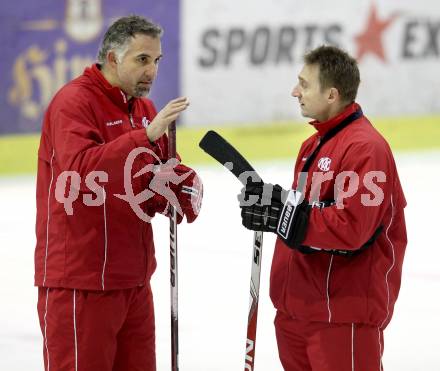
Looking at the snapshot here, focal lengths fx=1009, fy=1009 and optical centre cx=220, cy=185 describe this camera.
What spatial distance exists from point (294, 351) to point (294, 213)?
1.43 feet

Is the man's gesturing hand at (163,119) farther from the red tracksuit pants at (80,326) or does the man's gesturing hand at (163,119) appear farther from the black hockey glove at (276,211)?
the red tracksuit pants at (80,326)

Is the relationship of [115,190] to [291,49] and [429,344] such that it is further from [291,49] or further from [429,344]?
[291,49]

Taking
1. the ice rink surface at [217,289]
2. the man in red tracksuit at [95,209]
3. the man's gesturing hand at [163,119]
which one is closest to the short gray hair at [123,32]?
the man in red tracksuit at [95,209]

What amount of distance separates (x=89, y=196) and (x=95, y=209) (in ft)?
0.17

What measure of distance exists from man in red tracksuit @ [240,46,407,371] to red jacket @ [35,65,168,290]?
381 millimetres

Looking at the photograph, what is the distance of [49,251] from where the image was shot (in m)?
2.72

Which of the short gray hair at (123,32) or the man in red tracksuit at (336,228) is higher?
the short gray hair at (123,32)

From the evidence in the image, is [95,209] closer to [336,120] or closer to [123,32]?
[123,32]

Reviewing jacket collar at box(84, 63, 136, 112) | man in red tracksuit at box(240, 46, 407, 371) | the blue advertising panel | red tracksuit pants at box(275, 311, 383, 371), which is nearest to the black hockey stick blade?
man in red tracksuit at box(240, 46, 407, 371)

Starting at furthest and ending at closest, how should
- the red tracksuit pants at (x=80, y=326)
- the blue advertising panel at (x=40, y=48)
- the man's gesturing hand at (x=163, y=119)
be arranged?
1. the blue advertising panel at (x=40, y=48)
2. the red tracksuit pants at (x=80, y=326)
3. the man's gesturing hand at (x=163, y=119)

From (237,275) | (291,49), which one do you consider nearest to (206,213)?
(237,275)

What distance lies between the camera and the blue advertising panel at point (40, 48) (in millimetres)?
6695

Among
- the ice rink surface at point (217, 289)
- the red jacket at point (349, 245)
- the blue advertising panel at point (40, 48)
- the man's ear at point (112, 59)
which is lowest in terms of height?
the ice rink surface at point (217, 289)

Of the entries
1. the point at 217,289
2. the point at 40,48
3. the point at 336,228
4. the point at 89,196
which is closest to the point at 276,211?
the point at 336,228
